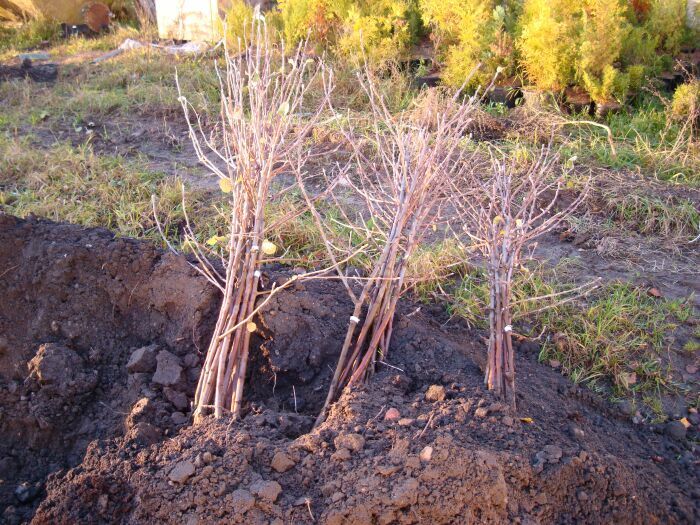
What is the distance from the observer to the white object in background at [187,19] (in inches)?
325

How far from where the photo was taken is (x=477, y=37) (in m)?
5.94

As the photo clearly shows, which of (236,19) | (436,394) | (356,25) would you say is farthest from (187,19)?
(436,394)

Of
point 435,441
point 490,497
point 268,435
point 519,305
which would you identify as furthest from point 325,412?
point 519,305

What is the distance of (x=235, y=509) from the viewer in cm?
208

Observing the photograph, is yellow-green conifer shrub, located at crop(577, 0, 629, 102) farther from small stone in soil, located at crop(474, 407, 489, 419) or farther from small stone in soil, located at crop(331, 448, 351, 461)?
small stone in soil, located at crop(331, 448, 351, 461)

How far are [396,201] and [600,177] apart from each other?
2.53 m

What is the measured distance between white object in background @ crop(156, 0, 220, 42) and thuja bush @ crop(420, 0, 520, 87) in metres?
3.03

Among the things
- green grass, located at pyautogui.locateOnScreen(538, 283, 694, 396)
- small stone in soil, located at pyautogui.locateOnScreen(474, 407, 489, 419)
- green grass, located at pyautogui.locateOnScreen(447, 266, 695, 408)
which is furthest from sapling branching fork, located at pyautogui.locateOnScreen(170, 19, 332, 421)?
green grass, located at pyautogui.locateOnScreen(538, 283, 694, 396)

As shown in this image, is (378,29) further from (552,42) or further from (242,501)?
(242,501)

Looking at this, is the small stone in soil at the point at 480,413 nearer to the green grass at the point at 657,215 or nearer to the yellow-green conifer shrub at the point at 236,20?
the green grass at the point at 657,215

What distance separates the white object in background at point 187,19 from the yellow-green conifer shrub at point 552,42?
12.5 feet

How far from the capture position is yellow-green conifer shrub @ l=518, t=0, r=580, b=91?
217 inches

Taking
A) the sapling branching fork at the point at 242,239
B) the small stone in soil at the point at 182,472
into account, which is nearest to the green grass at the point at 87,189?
the sapling branching fork at the point at 242,239

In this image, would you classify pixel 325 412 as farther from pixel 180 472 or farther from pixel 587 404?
pixel 587 404
